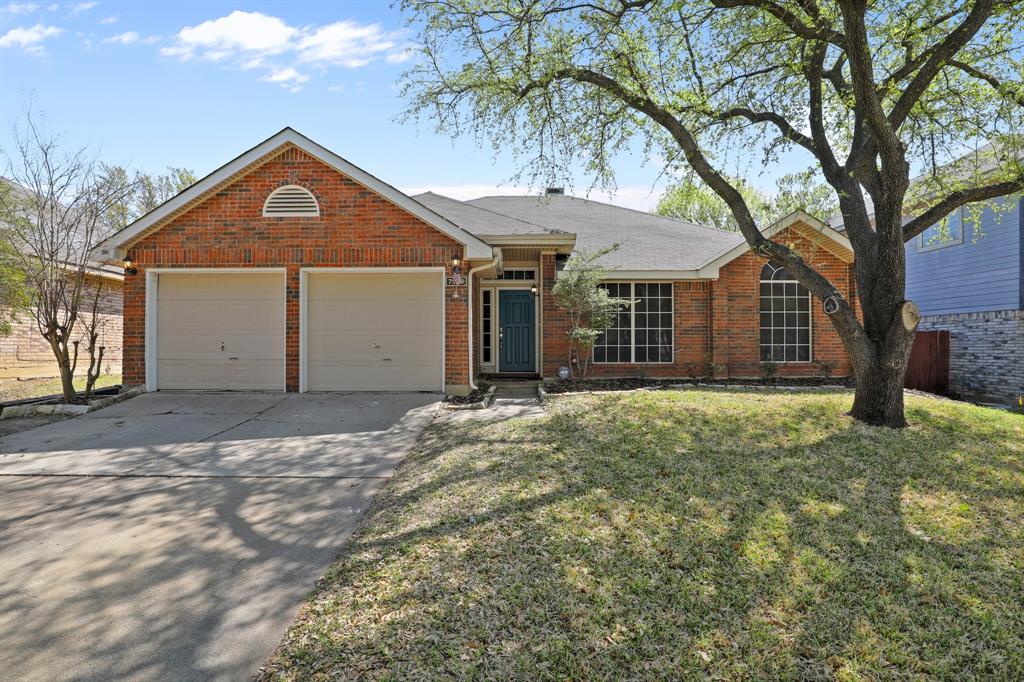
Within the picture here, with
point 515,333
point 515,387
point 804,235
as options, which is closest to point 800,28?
point 804,235

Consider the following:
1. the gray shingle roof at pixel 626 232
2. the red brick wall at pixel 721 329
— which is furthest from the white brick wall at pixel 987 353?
the gray shingle roof at pixel 626 232

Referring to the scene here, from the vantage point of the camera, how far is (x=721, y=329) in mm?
12555

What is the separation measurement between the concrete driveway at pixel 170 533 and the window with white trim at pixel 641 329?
6196 mm

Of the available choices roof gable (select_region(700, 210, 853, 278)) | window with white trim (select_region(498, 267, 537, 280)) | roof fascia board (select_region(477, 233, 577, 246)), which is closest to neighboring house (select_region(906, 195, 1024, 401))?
roof gable (select_region(700, 210, 853, 278))

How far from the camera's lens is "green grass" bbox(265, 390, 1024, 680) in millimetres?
2543

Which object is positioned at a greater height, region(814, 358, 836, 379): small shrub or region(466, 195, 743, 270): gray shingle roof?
region(466, 195, 743, 270): gray shingle roof

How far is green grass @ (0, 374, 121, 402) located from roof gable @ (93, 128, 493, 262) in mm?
3571

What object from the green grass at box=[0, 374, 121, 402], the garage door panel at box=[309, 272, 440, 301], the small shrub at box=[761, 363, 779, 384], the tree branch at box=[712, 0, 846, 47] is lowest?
the green grass at box=[0, 374, 121, 402]

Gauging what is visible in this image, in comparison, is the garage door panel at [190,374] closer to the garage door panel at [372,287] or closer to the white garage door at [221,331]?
the white garage door at [221,331]

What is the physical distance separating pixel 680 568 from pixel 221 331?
9.42 meters

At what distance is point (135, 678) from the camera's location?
2467mm

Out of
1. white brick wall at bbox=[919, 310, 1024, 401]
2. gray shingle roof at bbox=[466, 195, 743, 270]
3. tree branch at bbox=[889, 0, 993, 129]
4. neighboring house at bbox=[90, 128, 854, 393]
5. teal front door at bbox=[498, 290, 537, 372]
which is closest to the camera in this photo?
tree branch at bbox=[889, 0, 993, 129]

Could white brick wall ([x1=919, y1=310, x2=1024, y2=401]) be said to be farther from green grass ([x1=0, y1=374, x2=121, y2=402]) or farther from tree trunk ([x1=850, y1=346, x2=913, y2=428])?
green grass ([x1=0, y1=374, x2=121, y2=402])

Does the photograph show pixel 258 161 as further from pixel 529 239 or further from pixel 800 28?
pixel 800 28
